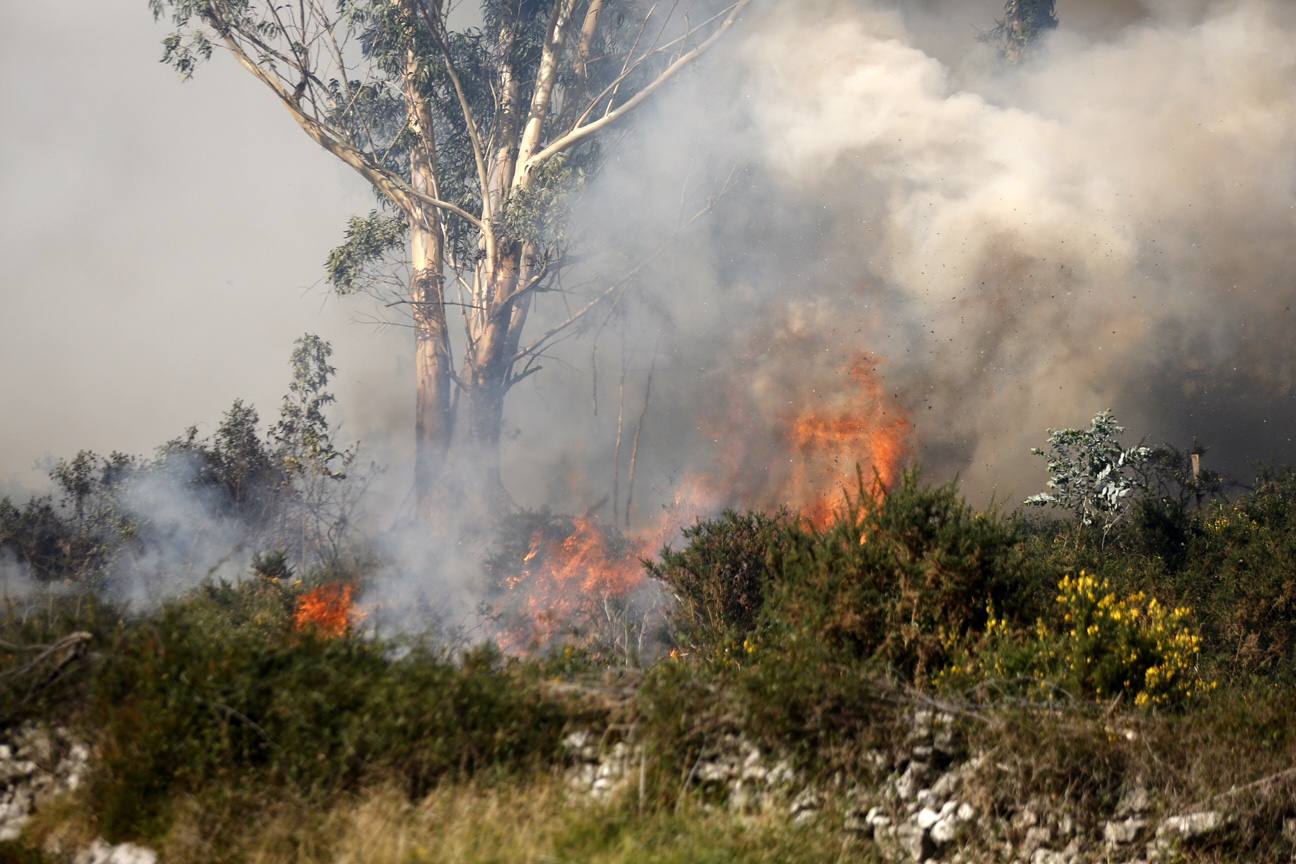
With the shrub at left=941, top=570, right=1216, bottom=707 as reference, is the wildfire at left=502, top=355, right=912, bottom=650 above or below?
above

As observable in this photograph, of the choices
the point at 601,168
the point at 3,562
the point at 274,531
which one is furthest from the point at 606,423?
the point at 3,562

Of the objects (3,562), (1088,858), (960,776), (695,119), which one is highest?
(695,119)

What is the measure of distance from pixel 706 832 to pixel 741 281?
29.0 metres

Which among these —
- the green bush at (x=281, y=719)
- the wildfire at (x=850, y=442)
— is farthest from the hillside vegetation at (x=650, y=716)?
the wildfire at (x=850, y=442)

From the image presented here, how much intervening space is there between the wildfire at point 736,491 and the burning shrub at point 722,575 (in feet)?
20.5

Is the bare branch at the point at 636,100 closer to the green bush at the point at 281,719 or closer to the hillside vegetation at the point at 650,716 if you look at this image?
the hillside vegetation at the point at 650,716

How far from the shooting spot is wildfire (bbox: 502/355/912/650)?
24.8 meters

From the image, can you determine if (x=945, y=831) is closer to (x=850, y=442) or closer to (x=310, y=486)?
(x=310, y=486)

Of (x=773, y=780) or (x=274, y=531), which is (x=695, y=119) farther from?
(x=773, y=780)

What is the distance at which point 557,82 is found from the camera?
32.8 m

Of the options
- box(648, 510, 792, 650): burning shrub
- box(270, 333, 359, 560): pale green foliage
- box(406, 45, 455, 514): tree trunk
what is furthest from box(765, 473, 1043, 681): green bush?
box(406, 45, 455, 514): tree trunk

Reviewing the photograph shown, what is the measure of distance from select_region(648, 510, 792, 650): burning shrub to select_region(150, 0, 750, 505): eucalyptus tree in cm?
1339

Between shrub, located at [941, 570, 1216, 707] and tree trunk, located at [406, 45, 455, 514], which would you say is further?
tree trunk, located at [406, 45, 455, 514]

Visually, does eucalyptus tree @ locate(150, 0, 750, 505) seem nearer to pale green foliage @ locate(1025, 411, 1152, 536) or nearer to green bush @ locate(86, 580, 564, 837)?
pale green foliage @ locate(1025, 411, 1152, 536)
